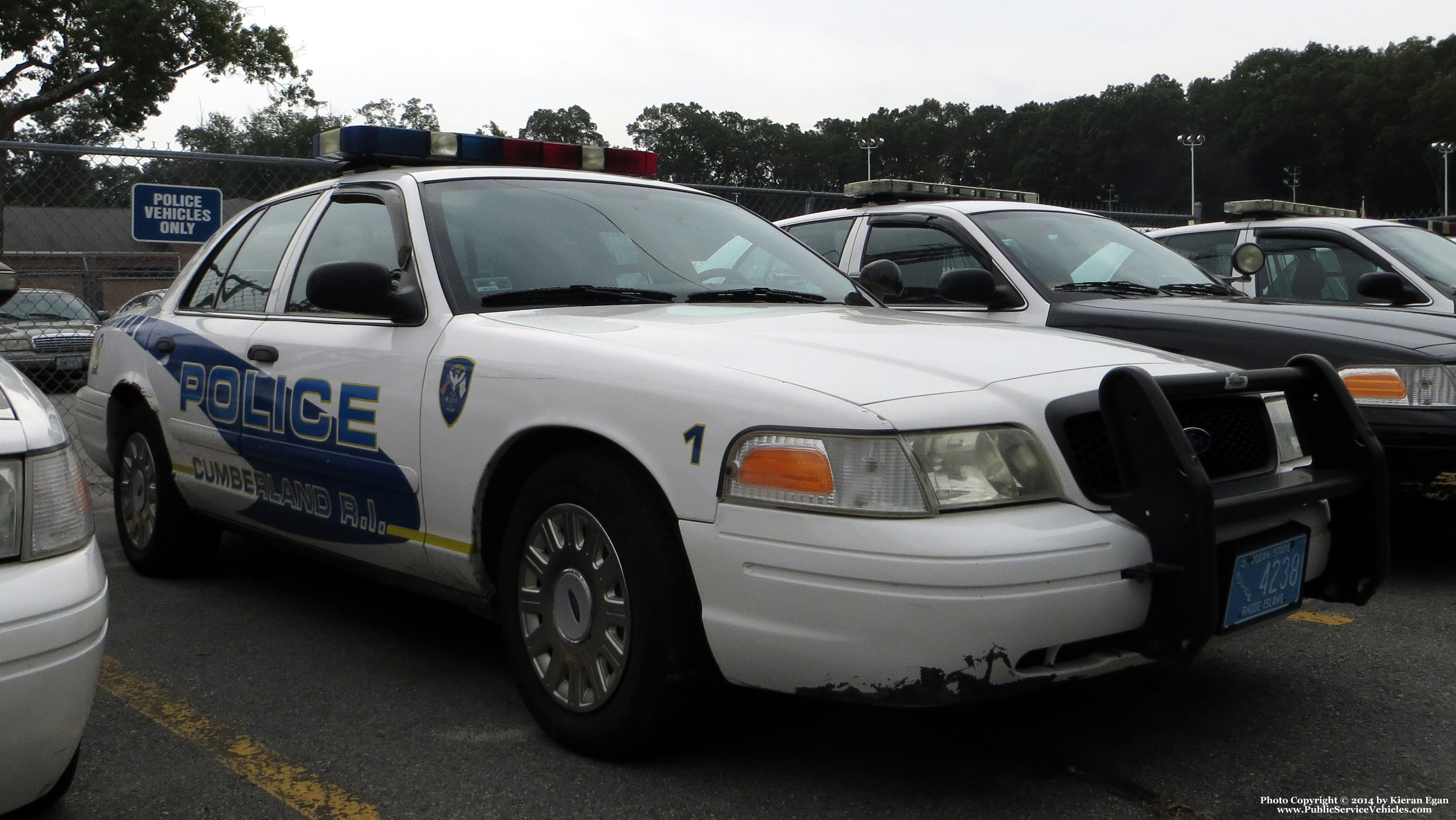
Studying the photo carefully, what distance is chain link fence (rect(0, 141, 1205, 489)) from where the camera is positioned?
7.55 metres

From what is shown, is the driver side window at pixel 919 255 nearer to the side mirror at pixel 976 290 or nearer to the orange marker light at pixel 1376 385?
the side mirror at pixel 976 290

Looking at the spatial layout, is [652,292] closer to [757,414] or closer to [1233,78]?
[757,414]

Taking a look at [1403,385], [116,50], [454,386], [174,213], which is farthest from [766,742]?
[116,50]

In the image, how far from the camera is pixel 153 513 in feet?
16.0

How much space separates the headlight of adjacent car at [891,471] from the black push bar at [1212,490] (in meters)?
0.19

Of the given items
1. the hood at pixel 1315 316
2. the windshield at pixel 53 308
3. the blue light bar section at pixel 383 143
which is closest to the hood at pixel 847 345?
the blue light bar section at pixel 383 143

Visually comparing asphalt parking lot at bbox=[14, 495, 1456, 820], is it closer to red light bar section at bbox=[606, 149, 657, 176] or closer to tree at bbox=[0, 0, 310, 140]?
red light bar section at bbox=[606, 149, 657, 176]

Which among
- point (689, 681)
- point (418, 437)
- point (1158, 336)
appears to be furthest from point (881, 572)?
point (1158, 336)

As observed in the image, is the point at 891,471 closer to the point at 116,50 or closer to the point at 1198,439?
the point at 1198,439

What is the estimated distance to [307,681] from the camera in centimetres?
367

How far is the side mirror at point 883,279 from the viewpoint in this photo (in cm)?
468

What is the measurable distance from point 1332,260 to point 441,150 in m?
5.00

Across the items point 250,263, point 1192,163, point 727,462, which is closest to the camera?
point 727,462

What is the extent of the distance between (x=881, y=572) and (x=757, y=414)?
0.42m
